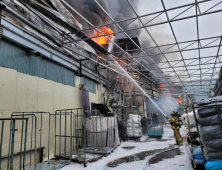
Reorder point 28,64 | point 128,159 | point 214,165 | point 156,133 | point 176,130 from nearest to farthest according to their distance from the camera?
point 214,165, point 28,64, point 128,159, point 176,130, point 156,133

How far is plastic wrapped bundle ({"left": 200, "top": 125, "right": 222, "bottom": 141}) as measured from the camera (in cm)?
309

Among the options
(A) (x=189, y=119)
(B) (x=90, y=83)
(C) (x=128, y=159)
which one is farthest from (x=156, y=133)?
(A) (x=189, y=119)

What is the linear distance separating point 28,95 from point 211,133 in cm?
584

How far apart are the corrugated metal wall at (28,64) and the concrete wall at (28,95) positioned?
20 centimetres

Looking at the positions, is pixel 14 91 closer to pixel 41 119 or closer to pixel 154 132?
pixel 41 119

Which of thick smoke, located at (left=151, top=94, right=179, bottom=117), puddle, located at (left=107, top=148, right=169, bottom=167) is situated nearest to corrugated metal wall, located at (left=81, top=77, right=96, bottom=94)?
puddle, located at (left=107, top=148, right=169, bottom=167)

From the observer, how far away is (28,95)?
579 centimetres

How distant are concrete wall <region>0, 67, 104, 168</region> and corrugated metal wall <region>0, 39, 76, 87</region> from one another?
0.20m

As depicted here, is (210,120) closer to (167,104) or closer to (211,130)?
(211,130)

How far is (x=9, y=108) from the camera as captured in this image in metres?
5.05

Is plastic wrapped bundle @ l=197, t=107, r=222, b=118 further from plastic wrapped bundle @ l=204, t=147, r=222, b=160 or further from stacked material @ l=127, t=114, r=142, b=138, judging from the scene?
stacked material @ l=127, t=114, r=142, b=138

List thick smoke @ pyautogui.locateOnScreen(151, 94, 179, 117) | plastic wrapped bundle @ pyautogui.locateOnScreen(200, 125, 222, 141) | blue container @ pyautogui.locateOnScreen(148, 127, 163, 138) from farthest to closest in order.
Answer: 1. thick smoke @ pyautogui.locateOnScreen(151, 94, 179, 117)
2. blue container @ pyautogui.locateOnScreen(148, 127, 163, 138)
3. plastic wrapped bundle @ pyautogui.locateOnScreen(200, 125, 222, 141)

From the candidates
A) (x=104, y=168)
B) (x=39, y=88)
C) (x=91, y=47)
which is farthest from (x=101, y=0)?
(x=104, y=168)

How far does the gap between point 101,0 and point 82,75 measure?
28.8ft
